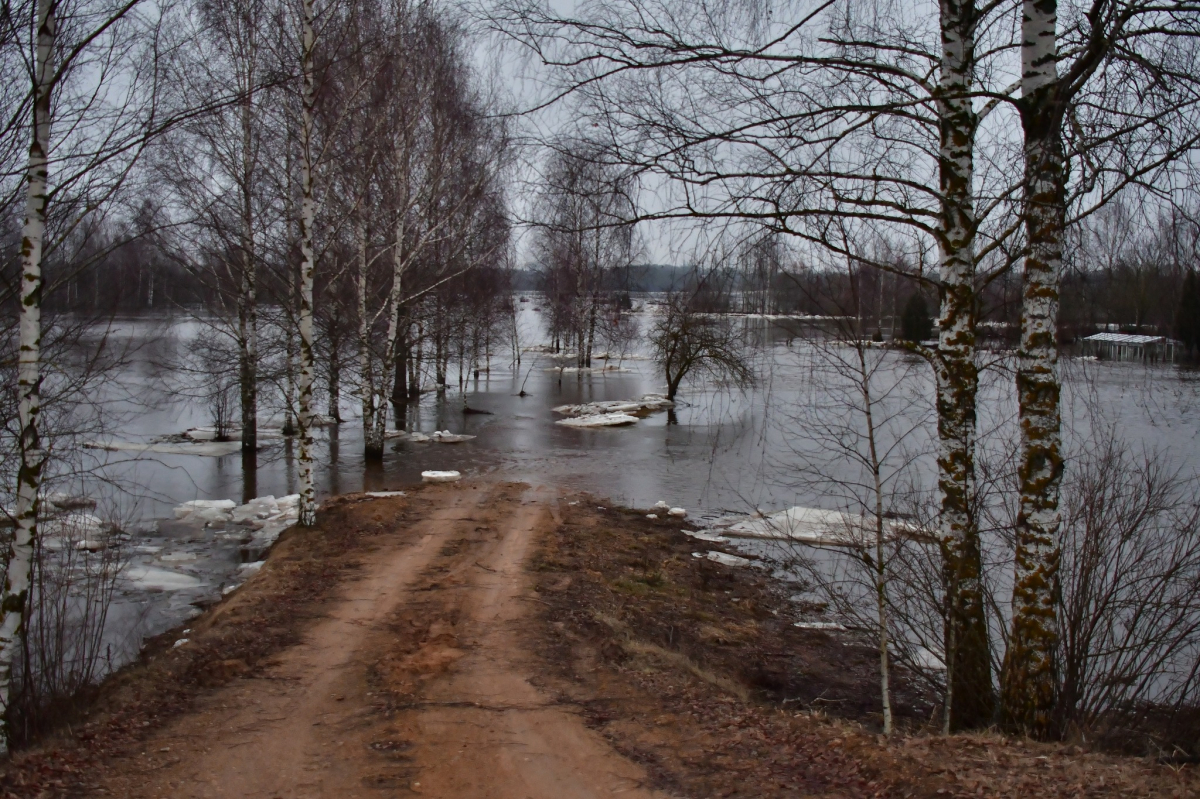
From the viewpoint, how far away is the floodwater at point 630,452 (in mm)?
7633

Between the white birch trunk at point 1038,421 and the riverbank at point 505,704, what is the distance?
676mm

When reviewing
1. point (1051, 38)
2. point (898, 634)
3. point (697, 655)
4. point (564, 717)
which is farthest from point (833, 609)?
point (1051, 38)

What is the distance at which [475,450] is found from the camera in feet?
78.2

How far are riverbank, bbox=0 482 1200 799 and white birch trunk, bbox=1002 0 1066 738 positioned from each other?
0.68 m

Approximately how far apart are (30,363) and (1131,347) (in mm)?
40427

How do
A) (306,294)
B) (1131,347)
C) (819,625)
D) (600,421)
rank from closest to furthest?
(819,625) → (306,294) → (600,421) → (1131,347)

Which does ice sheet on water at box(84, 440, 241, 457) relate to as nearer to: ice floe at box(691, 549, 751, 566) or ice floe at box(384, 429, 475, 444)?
ice floe at box(384, 429, 475, 444)

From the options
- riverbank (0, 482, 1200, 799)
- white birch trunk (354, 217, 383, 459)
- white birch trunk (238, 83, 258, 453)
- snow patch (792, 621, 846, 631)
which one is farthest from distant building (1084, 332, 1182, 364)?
white birch trunk (238, 83, 258, 453)

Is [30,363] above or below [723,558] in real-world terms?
above

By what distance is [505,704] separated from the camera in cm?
620

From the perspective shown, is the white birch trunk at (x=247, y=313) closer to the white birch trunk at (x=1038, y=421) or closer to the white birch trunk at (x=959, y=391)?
the white birch trunk at (x=959, y=391)

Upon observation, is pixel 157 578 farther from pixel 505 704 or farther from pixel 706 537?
pixel 706 537

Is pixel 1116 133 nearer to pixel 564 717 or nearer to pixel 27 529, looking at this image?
pixel 564 717

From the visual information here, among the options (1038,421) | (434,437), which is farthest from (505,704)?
(434,437)
